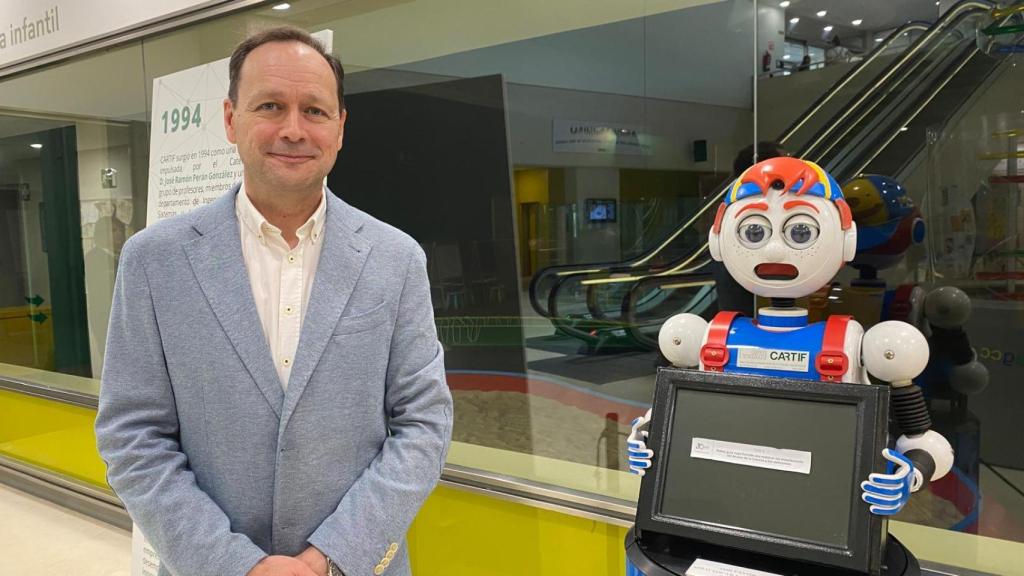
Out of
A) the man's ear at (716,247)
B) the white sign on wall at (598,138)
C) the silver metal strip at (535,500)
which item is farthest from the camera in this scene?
the white sign on wall at (598,138)

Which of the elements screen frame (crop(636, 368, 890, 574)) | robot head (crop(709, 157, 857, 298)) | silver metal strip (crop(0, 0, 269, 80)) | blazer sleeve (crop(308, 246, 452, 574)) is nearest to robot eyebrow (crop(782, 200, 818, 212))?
robot head (crop(709, 157, 857, 298))

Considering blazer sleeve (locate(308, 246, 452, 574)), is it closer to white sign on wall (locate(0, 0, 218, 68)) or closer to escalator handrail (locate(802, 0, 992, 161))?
escalator handrail (locate(802, 0, 992, 161))

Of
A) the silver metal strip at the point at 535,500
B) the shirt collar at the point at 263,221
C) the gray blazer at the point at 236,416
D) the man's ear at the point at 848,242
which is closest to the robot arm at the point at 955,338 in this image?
the silver metal strip at the point at 535,500

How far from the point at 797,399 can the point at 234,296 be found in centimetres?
113

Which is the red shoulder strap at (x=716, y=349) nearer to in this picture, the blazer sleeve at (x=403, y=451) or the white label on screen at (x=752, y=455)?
the white label on screen at (x=752, y=455)

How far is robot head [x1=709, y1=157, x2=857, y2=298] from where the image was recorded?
1.66m

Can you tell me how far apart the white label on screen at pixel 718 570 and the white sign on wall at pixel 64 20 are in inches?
129

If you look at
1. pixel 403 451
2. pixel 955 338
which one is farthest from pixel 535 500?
pixel 955 338

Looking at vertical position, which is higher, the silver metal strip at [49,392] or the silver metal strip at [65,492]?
the silver metal strip at [49,392]

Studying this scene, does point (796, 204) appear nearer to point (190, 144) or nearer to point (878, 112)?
point (878, 112)

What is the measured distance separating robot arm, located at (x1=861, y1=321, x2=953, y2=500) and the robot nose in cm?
26

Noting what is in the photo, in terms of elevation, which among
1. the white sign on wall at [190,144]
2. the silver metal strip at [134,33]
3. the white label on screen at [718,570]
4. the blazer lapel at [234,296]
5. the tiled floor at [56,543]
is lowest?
the tiled floor at [56,543]

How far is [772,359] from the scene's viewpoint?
5.54 feet

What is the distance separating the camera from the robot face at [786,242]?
1.66 metres
